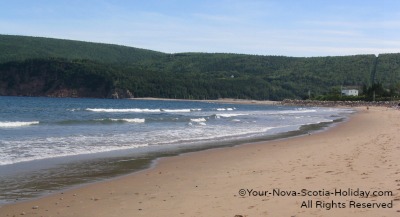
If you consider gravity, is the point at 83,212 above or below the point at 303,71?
below

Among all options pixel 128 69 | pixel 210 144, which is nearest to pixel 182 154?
pixel 210 144

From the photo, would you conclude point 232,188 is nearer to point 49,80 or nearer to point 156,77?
point 49,80

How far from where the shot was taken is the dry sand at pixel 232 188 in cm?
693

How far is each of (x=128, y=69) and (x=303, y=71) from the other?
7058cm

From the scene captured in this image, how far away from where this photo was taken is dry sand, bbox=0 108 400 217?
6.93 m

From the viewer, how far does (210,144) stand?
751 inches

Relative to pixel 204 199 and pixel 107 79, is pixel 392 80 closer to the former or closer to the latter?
pixel 107 79

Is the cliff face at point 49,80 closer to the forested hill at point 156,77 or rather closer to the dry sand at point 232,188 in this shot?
the forested hill at point 156,77

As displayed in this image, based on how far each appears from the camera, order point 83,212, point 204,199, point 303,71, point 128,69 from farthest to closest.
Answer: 1. point 303,71
2. point 128,69
3. point 204,199
4. point 83,212

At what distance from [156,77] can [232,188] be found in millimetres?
164499

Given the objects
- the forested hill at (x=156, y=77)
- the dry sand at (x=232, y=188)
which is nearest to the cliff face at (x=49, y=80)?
the forested hill at (x=156, y=77)

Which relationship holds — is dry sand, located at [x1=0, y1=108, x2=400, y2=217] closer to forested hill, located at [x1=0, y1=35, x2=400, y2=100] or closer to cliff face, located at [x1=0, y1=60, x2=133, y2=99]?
cliff face, located at [x1=0, y1=60, x2=133, y2=99]

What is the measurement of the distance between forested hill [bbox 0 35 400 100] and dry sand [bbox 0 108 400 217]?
135 m

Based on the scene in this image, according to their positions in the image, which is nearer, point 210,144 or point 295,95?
point 210,144
